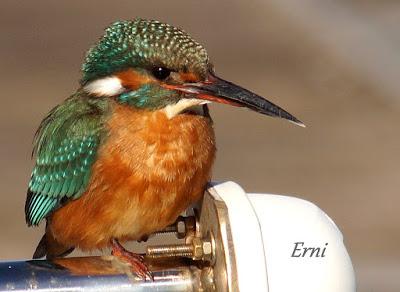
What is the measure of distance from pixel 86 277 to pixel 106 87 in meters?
1.01

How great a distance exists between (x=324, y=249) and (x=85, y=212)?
1091 millimetres

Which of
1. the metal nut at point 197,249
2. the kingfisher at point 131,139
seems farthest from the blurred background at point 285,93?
the metal nut at point 197,249

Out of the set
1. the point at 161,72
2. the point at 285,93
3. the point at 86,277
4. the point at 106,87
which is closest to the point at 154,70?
the point at 161,72

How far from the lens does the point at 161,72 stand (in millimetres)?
2947

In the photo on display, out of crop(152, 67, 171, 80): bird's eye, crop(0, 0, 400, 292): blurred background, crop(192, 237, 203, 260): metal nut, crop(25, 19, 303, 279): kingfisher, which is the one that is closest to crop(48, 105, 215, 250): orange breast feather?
crop(25, 19, 303, 279): kingfisher

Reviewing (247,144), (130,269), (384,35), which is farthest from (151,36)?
(384,35)

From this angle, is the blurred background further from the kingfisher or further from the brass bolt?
the brass bolt

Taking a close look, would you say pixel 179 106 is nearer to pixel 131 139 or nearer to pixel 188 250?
pixel 131 139

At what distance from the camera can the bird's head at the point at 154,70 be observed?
286 centimetres

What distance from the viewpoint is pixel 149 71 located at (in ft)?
9.70

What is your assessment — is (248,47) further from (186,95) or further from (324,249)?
(324,249)

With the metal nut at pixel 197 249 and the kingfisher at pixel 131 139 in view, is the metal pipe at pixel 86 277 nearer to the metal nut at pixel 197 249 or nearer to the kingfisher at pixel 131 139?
the metal nut at pixel 197 249

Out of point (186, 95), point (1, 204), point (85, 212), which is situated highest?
point (186, 95)

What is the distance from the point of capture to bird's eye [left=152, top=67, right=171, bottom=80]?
294 centimetres
